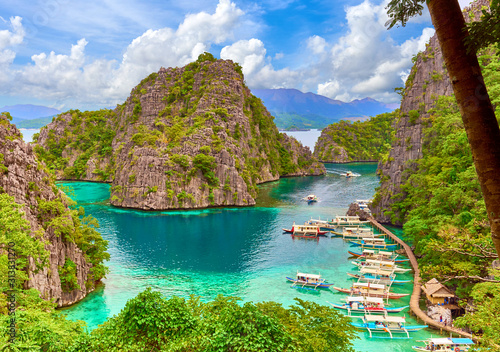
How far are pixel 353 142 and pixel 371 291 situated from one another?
159053mm

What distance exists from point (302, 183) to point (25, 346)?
104 metres

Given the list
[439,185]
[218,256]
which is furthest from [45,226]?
[439,185]

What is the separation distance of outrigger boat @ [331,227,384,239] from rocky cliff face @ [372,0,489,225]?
605cm

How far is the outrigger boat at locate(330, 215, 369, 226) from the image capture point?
62.8 meters

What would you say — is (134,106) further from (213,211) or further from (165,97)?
(213,211)

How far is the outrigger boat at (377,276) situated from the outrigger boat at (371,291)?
2.07 metres

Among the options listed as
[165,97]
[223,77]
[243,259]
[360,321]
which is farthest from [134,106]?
[360,321]

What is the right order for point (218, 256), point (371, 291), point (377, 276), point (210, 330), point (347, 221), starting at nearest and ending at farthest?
point (210, 330), point (371, 291), point (377, 276), point (218, 256), point (347, 221)

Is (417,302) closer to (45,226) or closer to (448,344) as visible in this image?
(448,344)

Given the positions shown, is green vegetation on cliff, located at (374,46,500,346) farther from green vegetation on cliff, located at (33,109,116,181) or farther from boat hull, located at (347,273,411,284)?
green vegetation on cliff, located at (33,109,116,181)

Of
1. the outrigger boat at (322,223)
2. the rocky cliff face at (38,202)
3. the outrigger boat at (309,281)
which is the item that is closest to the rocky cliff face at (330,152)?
the outrigger boat at (322,223)

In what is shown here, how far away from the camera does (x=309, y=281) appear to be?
37188 millimetres

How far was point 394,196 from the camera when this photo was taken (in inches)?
2340

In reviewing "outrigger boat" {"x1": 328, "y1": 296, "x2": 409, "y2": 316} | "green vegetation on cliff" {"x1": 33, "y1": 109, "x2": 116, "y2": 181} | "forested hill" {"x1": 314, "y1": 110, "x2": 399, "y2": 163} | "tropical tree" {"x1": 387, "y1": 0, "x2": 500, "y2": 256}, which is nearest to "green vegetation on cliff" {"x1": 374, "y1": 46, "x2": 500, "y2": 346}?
"outrigger boat" {"x1": 328, "y1": 296, "x2": 409, "y2": 316}
